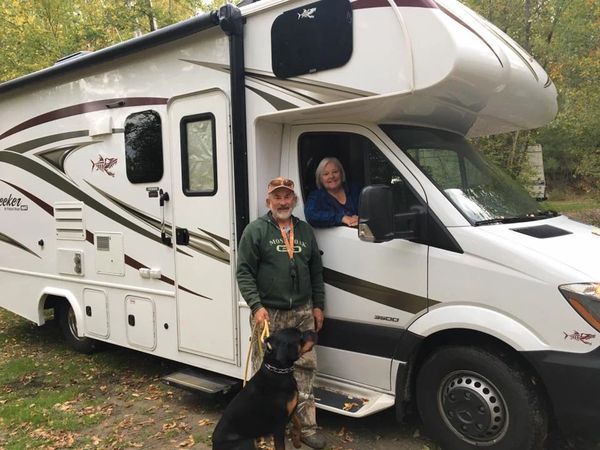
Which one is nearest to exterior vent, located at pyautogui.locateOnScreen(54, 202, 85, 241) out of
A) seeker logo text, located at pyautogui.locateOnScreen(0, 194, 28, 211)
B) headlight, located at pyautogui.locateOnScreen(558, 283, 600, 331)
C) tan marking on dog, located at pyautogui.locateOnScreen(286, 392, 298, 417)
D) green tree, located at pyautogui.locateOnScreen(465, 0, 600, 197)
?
seeker logo text, located at pyautogui.locateOnScreen(0, 194, 28, 211)

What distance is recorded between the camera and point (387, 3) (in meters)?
3.46

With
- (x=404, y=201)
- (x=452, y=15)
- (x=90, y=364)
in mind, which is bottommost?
(x=90, y=364)

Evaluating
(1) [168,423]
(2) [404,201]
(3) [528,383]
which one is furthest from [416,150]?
(1) [168,423]

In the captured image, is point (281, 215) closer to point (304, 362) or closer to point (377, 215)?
point (377, 215)

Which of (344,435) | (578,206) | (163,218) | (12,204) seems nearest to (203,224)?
(163,218)

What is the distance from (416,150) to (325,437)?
2181 mm

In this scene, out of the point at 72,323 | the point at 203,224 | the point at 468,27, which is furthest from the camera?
the point at 72,323

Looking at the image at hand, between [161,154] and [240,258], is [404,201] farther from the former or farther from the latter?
[161,154]

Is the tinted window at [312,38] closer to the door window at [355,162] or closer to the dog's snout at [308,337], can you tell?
the door window at [355,162]

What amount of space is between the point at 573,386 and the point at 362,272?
4.76 ft

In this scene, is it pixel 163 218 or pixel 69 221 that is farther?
pixel 69 221

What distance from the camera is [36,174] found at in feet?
20.7

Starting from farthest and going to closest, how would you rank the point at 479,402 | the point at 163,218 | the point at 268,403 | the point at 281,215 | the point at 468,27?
1. the point at 163,218
2. the point at 281,215
3. the point at 468,27
4. the point at 479,402
5. the point at 268,403

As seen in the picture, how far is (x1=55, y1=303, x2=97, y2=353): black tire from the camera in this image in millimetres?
6312
